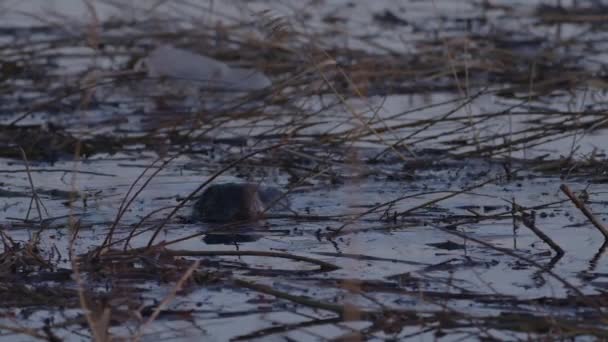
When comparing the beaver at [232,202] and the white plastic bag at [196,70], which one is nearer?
the beaver at [232,202]

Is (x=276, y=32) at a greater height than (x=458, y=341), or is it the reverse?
(x=276, y=32)

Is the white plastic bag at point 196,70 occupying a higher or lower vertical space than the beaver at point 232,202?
higher

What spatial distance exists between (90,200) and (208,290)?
3.62ft

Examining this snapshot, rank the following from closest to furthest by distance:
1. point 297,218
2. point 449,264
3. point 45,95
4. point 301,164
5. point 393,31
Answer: point 449,264
point 297,218
point 301,164
point 45,95
point 393,31

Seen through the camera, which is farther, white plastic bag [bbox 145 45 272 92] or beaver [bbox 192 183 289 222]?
white plastic bag [bbox 145 45 272 92]

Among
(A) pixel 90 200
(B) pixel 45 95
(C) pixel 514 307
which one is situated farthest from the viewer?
(B) pixel 45 95

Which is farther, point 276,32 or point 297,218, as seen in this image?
point 297,218

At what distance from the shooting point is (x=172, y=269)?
2521 mm

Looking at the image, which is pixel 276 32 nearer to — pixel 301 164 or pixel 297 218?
pixel 297 218

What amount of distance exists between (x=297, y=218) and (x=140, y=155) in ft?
3.83

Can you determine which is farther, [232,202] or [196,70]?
[196,70]

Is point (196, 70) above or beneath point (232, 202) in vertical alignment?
above

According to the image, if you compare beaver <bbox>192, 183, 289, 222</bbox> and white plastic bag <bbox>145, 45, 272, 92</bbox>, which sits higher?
white plastic bag <bbox>145, 45, 272, 92</bbox>

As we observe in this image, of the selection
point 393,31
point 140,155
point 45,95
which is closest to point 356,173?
point 140,155
